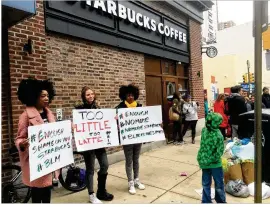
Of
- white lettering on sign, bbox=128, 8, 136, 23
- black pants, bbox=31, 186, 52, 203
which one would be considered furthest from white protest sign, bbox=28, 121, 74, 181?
white lettering on sign, bbox=128, 8, 136, 23

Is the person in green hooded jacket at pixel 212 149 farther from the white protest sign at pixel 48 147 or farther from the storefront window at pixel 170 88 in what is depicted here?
the storefront window at pixel 170 88

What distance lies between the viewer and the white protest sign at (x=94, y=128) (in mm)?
3590

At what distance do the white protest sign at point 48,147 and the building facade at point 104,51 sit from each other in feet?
4.36

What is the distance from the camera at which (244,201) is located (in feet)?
12.1

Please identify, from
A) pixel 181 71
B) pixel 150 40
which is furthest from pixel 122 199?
pixel 181 71

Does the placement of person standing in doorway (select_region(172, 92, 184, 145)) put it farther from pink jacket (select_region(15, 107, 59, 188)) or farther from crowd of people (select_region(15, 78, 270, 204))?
pink jacket (select_region(15, 107, 59, 188))

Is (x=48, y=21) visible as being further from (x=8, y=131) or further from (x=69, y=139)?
(x=69, y=139)

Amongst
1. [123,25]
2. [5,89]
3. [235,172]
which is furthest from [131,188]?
[123,25]

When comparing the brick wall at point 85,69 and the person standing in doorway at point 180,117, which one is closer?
the brick wall at point 85,69

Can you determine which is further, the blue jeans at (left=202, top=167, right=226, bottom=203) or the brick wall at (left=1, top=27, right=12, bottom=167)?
the brick wall at (left=1, top=27, right=12, bottom=167)

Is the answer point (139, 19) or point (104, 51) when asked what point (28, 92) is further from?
point (139, 19)

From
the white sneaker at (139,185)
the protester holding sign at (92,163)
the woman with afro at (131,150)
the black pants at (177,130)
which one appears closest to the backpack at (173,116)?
the black pants at (177,130)

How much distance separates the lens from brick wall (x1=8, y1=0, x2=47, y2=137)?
13.2 ft

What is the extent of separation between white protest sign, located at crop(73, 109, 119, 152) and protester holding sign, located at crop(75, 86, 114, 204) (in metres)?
0.10
